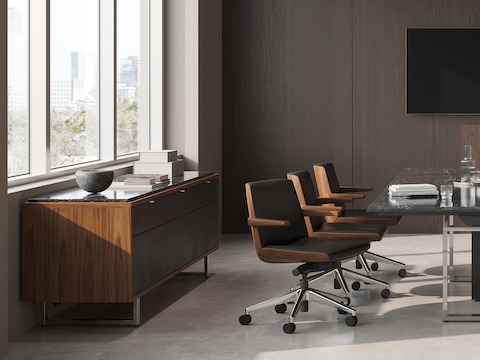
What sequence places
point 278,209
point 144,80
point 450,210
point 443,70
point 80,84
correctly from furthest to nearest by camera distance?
1. point 443,70
2. point 144,80
3. point 80,84
4. point 278,209
5. point 450,210

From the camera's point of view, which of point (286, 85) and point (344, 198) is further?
point (286, 85)

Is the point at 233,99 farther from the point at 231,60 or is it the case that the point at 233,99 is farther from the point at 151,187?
the point at 151,187

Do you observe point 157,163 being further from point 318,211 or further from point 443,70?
point 443,70

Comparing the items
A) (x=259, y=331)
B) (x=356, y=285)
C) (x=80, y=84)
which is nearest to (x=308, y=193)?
(x=356, y=285)

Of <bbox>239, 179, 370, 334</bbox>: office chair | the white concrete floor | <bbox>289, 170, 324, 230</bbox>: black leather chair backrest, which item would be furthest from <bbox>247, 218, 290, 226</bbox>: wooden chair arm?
<bbox>289, 170, 324, 230</bbox>: black leather chair backrest

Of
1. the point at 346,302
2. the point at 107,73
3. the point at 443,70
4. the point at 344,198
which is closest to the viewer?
the point at 346,302

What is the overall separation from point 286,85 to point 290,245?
4.44 meters

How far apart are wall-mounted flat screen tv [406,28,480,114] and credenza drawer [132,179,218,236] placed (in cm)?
304

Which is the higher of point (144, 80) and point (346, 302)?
→ point (144, 80)

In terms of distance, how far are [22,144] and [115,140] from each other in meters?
1.65

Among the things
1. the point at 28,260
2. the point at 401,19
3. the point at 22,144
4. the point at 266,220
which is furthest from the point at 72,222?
the point at 401,19

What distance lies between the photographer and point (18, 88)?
605 cm

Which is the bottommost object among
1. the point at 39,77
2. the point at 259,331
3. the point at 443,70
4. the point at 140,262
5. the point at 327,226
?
the point at 259,331

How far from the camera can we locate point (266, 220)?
590 cm
